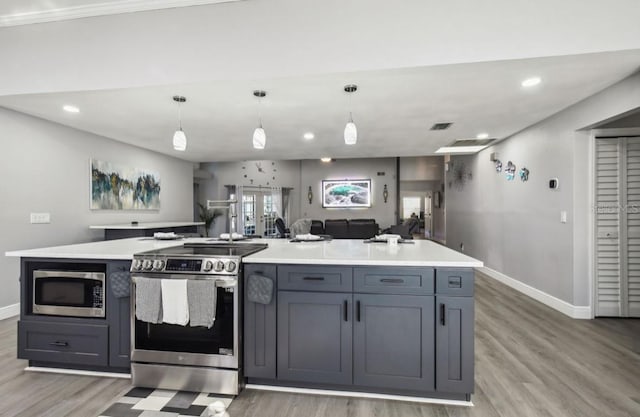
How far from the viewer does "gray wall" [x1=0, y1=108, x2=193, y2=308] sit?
346 cm

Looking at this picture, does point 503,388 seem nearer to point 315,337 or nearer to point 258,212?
point 315,337

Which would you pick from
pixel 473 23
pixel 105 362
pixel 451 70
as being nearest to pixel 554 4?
pixel 473 23

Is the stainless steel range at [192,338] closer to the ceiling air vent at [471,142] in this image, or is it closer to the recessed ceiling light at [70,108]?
the recessed ceiling light at [70,108]

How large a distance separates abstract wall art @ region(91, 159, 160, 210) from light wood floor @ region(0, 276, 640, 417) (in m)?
2.17

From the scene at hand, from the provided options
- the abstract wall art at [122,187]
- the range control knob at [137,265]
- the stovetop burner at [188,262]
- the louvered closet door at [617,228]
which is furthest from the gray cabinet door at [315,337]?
the abstract wall art at [122,187]

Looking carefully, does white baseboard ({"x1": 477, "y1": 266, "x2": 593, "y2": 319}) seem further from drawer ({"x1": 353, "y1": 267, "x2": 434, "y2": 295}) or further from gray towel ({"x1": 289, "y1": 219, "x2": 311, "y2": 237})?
gray towel ({"x1": 289, "y1": 219, "x2": 311, "y2": 237})

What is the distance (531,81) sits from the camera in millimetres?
2719

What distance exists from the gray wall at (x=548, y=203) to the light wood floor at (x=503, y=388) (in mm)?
861

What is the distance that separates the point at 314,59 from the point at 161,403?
2590 mm

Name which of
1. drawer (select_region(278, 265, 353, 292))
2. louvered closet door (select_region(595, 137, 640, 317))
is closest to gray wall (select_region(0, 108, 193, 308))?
drawer (select_region(278, 265, 353, 292))

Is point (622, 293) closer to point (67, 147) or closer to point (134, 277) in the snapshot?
point (134, 277)

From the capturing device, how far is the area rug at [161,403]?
5.98 ft

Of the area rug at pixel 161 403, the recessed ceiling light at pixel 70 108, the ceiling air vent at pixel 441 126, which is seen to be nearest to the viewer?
the area rug at pixel 161 403

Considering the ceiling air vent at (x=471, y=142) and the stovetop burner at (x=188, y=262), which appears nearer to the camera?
the stovetop burner at (x=188, y=262)
